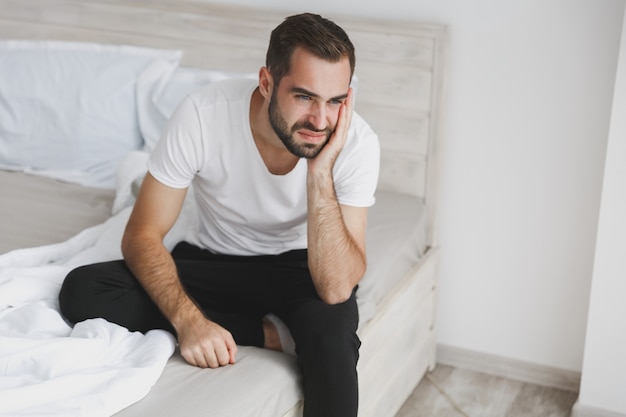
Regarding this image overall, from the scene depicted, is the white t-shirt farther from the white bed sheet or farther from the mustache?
the white bed sheet

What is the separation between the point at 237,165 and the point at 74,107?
3.33 ft

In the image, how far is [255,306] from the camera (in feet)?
6.47

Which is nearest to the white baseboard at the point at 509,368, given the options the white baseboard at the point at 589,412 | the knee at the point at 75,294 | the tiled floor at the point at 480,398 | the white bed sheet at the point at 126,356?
the tiled floor at the point at 480,398

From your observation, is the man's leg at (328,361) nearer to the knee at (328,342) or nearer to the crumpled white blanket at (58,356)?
the knee at (328,342)

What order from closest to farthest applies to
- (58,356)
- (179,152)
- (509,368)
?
(58,356), (179,152), (509,368)

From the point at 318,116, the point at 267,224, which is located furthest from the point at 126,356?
the point at 318,116

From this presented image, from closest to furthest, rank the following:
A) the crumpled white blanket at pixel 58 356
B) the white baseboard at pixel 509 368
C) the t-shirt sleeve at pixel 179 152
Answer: the crumpled white blanket at pixel 58 356 → the t-shirt sleeve at pixel 179 152 → the white baseboard at pixel 509 368

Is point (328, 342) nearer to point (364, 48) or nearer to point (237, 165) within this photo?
point (237, 165)

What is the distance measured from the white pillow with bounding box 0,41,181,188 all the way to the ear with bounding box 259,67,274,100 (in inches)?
36.4

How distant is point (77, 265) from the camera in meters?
2.08

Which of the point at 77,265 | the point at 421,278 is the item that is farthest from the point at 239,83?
the point at 421,278

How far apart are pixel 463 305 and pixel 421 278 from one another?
0.27m

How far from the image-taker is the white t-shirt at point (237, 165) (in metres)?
1.93

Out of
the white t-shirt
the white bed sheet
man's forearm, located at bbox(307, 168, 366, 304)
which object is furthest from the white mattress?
the white t-shirt
